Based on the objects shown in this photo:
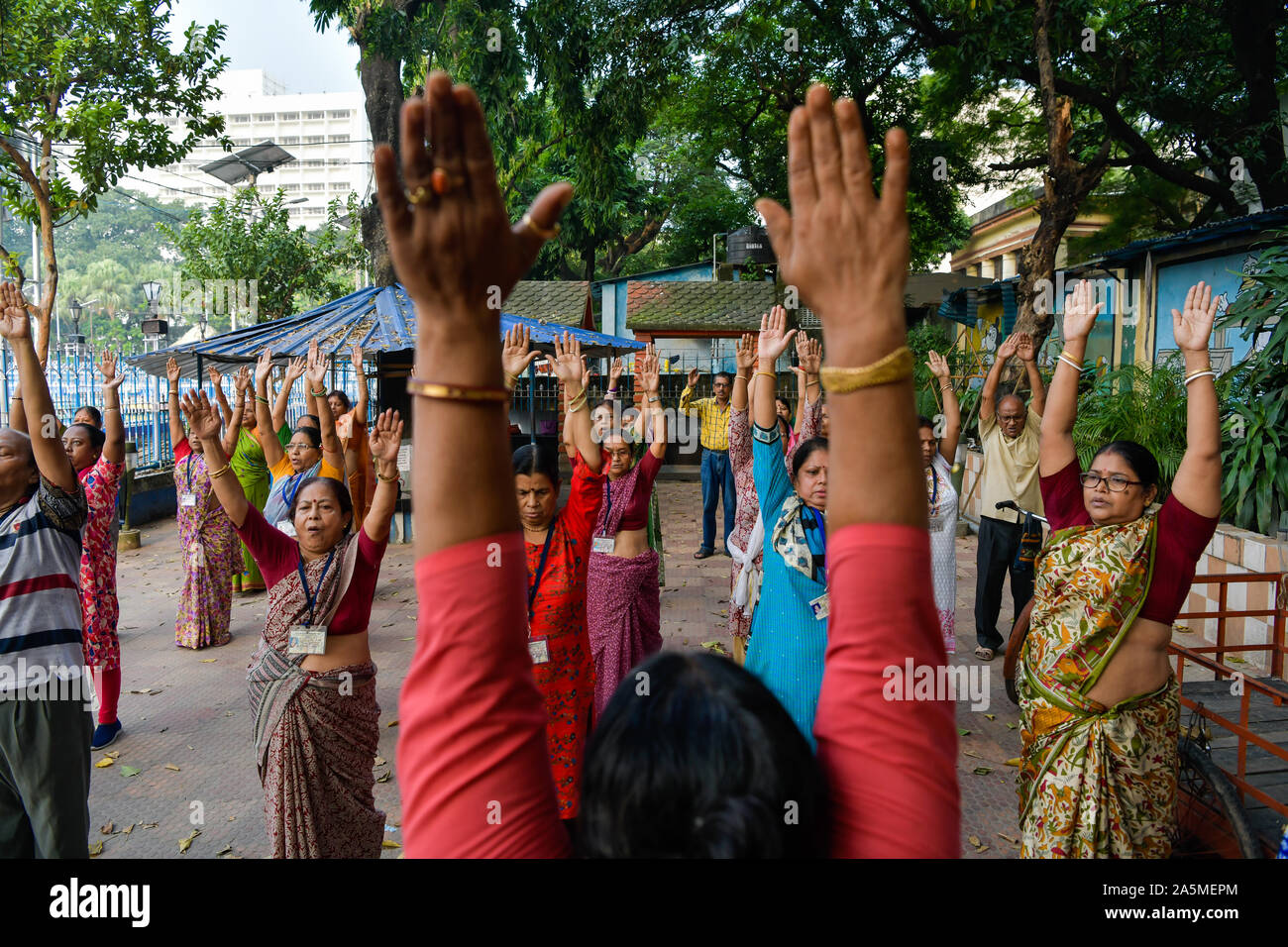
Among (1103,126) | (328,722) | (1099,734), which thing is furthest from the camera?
(1103,126)

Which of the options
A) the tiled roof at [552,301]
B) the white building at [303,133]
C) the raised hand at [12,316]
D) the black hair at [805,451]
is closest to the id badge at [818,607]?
the black hair at [805,451]

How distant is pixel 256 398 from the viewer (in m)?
4.58

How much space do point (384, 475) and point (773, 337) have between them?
5.02 ft

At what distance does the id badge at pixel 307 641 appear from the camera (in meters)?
3.01

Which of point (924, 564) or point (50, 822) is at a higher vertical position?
point (924, 564)

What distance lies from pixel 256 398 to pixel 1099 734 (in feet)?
13.4

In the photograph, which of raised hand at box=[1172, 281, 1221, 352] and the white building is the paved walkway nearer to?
raised hand at box=[1172, 281, 1221, 352]

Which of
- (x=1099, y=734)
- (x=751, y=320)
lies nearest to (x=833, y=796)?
(x=1099, y=734)

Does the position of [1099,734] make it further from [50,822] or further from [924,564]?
[50,822]

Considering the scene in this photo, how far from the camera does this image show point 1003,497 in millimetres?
6109

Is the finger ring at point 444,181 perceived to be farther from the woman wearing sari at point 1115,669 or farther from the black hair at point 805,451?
the black hair at point 805,451

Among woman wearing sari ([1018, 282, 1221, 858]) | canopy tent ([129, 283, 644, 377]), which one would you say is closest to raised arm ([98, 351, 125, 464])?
canopy tent ([129, 283, 644, 377])

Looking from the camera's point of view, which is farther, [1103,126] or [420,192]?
[1103,126]

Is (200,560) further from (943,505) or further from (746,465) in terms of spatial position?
(943,505)
